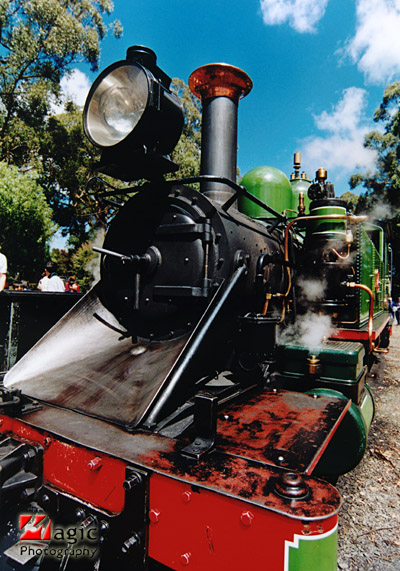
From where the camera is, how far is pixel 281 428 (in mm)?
1701

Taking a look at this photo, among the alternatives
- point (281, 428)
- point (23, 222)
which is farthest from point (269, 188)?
point (23, 222)

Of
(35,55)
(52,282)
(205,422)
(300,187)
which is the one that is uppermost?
(35,55)

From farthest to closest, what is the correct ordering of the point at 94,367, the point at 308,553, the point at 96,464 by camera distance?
the point at 94,367 < the point at 96,464 < the point at 308,553

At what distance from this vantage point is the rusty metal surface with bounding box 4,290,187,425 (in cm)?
181

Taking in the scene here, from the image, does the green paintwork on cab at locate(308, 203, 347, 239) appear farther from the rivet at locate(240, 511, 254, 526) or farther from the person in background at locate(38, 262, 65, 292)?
the person in background at locate(38, 262, 65, 292)

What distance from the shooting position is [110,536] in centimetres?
129

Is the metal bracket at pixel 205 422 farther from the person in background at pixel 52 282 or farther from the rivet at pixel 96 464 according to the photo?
the person in background at pixel 52 282

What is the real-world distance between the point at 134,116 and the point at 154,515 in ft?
6.64

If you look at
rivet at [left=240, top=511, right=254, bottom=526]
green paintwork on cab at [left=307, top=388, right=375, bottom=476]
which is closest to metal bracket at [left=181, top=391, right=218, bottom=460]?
rivet at [left=240, top=511, right=254, bottom=526]

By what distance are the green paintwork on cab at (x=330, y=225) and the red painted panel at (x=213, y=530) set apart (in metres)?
2.63

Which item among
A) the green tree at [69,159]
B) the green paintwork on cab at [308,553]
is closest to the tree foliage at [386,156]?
the green tree at [69,159]

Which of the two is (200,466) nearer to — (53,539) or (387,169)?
(53,539)

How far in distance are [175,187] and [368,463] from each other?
8.81 ft

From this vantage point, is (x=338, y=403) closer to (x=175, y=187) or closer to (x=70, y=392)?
(x=70, y=392)
